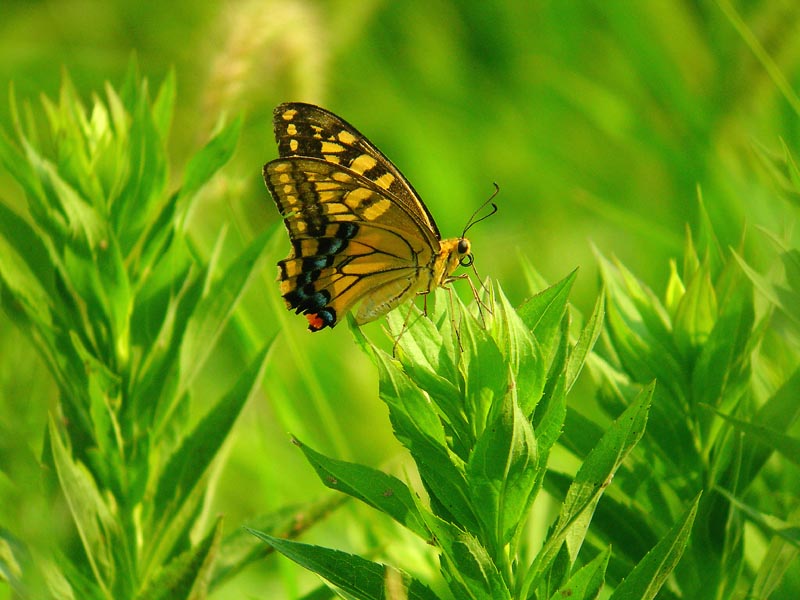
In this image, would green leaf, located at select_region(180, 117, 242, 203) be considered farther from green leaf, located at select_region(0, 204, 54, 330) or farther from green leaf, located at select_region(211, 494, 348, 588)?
green leaf, located at select_region(211, 494, 348, 588)

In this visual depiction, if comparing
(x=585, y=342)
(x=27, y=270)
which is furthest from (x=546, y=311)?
(x=27, y=270)

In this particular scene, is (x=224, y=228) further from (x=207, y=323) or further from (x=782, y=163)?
(x=782, y=163)

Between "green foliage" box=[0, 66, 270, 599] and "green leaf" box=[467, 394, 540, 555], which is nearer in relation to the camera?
"green leaf" box=[467, 394, 540, 555]

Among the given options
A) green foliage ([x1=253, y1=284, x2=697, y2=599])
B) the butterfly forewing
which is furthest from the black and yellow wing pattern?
green foliage ([x1=253, y1=284, x2=697, y2=599])

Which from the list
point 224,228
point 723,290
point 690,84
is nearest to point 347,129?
point 224,228

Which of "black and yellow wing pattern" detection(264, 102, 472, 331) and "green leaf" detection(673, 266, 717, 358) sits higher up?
"black and yellow wing pattern" detection(264, 102, 472, 331)

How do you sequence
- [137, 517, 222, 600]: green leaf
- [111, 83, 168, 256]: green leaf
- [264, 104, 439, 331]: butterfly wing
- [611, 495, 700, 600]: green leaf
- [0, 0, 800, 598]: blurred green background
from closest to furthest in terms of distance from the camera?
[611, 495, 700, 600]: green leaf
[137, 517, 222, 600]: green leaf
[111, 83, 168, 256]: green leaf
[264, 104, 439, 331]: butterfly wing
[0, 0, 800, 598]: blurred green background

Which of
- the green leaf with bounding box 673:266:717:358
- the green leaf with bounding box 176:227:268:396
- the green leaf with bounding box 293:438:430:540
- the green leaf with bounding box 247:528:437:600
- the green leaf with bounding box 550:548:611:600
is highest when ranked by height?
the green leaf with bounding box 176:227:268:396
